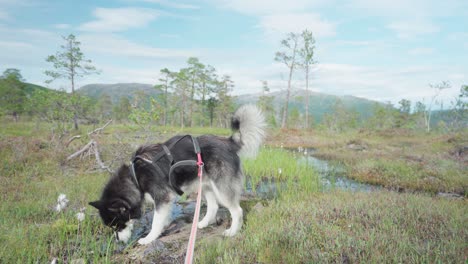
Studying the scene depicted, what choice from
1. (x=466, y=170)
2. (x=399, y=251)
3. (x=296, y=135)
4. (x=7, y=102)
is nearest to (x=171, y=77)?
(x=7, y=102)

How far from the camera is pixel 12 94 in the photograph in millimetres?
48688

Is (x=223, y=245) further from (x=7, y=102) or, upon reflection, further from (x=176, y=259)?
(x=7, y=102)

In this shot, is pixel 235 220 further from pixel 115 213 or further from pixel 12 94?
pixel 12 94

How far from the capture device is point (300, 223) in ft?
13.7

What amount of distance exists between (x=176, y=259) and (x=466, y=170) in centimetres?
1213

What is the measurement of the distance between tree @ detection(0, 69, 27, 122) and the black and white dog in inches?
2273

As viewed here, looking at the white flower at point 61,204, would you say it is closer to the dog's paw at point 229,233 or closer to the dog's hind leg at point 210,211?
the dog's hind leg at point 210,211

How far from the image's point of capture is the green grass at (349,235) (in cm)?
312

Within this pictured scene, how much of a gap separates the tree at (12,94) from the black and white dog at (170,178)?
189 feet

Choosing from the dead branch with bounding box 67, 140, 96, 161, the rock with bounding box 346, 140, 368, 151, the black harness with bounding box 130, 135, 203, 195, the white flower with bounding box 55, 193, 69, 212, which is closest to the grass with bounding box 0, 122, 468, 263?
the white flower with bounding box 55, 193, 69, 212

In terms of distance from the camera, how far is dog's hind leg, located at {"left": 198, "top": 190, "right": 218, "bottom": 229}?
4879 millimetres

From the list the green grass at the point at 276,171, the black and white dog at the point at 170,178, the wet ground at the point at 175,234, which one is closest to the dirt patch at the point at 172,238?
the wet ground at the point at 175,234

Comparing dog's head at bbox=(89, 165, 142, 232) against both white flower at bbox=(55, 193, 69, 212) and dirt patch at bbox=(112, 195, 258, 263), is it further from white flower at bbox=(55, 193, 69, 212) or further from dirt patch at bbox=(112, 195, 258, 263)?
white flower at bbox=(55, 193, 69, 212)

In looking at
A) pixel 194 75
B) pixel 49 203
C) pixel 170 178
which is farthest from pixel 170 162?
pixel 194 75
